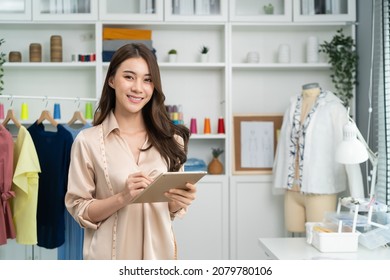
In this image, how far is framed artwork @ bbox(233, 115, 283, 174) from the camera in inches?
106

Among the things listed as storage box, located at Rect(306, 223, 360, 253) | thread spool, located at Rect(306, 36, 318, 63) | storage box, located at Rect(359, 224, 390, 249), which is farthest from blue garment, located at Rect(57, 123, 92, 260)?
thread spool, located at Rect(306, 36, 318, 63)

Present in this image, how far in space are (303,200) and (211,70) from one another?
2.81ft

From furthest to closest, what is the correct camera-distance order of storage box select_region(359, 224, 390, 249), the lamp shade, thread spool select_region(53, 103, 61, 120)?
thread spool select_region(53, 103, 61, 120) → the lamp shade → storage box select_region(359, 224, 390, 249)

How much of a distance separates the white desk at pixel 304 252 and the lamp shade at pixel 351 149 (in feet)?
0.96

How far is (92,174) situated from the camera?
3.94 feet

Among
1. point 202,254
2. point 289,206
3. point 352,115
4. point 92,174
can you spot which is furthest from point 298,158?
point 92,174

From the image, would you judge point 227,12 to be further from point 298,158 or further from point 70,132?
point 70,132

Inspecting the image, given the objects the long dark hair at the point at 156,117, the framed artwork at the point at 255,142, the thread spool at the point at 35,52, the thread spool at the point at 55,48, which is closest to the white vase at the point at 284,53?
the framed artwork at the point at 255,142

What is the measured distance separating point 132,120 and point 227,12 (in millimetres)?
1525

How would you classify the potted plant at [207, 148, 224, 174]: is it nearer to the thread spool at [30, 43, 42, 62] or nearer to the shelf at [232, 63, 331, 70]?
the shelf at [232, 63, 331, 70]

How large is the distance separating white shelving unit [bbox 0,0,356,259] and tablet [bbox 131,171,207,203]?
1512mm

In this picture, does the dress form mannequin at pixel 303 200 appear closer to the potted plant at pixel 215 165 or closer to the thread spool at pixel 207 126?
the potted plant at pixel 215 165

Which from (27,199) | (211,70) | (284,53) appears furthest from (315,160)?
(27,199)

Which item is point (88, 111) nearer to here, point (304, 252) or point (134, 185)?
point (304, 252)
